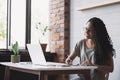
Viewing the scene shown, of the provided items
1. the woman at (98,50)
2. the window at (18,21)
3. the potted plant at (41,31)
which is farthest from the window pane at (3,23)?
the woman at (98,50)

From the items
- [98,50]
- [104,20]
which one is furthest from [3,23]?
[98,50]

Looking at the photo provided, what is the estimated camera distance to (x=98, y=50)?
9.47 feet

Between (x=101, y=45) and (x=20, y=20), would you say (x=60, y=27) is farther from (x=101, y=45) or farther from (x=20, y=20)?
(x=101, y=45)

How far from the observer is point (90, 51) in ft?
9.91

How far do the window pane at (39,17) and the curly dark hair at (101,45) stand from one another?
1874mm

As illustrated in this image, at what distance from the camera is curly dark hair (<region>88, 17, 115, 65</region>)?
9.34ft

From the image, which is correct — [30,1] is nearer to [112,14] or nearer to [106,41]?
[112,14]

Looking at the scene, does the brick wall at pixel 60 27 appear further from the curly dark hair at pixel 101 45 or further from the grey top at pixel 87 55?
the curly dark hair at pixel 101 45

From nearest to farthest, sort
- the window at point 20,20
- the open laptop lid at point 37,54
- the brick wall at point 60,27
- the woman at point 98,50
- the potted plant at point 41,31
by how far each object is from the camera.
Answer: the woman at point 98,50 → the open laptop lid at point 37,54 → the brick wall at point 60,27 → the potted plant at point 41,31 → the window at point 20,20

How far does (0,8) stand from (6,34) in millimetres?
472

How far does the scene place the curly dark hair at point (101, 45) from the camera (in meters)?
2.85

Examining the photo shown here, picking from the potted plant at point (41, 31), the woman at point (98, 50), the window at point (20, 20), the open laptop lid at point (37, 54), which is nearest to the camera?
the woman at point (98, 50)

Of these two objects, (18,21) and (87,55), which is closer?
(87,55)

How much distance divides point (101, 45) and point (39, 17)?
2253 millimetres
